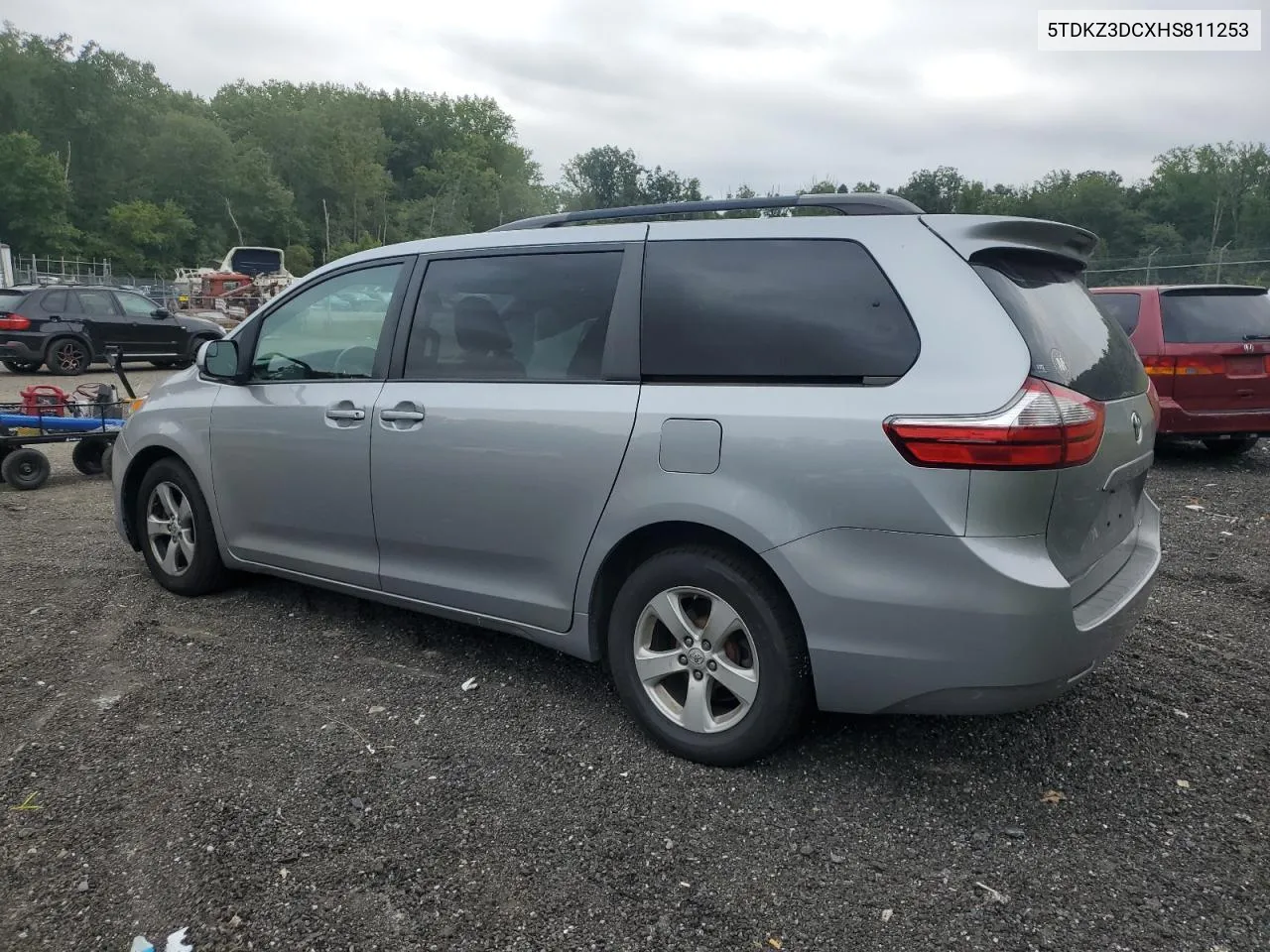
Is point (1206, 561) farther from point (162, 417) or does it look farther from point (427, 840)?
point (162, 417)

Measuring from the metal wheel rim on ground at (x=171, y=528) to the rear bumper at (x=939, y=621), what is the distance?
10.8 ft

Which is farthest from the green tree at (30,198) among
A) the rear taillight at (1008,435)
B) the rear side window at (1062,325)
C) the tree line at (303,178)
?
the rear taillight at (1008,435)

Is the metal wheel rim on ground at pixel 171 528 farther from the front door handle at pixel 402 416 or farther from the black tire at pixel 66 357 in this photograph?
the black tire at pixel 66 357

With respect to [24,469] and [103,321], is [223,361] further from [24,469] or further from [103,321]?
[103,321]

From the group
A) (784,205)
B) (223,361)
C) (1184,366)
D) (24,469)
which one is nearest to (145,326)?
(24,469)

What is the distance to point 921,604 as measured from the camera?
264 cm

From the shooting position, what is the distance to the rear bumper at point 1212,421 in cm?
806

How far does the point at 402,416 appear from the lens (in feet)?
12.4

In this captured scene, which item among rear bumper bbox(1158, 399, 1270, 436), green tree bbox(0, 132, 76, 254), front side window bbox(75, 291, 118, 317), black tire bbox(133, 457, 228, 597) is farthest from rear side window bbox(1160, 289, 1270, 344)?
green tree bbox(0, 132, 76, 254)

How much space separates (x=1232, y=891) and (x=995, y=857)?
1.88 ft

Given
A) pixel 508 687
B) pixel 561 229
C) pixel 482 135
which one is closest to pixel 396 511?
pixel 508 687

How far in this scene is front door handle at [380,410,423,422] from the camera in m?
3.72

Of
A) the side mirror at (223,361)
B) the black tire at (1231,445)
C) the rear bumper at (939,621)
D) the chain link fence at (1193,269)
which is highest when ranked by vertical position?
the chain link fence at (1193,269)

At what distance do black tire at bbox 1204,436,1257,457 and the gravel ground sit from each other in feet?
18.2
